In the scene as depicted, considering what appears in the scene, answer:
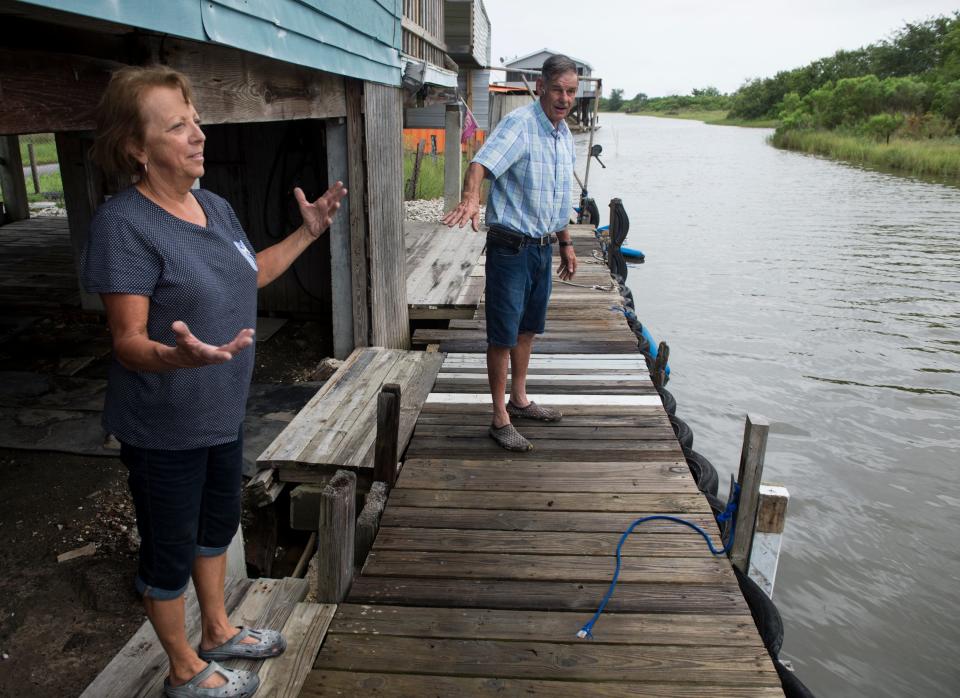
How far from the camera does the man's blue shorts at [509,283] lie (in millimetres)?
4027

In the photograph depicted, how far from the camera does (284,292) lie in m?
8.56

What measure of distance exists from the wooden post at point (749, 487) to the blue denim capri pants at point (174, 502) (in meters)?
2.57

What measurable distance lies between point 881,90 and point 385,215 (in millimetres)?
46605

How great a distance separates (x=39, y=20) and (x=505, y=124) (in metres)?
2.10

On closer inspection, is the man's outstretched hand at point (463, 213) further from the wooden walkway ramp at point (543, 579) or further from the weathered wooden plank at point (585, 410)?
the weathered wooden plank at point (585, 410)

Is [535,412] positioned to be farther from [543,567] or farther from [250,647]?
[250,647]

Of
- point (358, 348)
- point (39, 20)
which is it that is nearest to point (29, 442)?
point (358, 348)

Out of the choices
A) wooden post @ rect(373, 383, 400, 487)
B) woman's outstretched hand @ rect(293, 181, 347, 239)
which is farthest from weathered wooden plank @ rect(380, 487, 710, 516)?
woman's outstretched hand @ rect(293, 181, 347, 239)

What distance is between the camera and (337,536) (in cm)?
295

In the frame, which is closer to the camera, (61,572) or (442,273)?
(61,572)

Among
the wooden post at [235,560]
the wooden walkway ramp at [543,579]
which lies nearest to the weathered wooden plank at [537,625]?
the wooden walkway ramp at [543,579]

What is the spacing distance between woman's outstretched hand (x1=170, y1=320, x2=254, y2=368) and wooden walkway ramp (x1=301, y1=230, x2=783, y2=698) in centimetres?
143

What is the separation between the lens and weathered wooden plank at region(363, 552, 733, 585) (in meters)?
3.24

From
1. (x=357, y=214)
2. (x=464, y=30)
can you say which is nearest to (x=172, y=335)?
(x=357, y=214)
